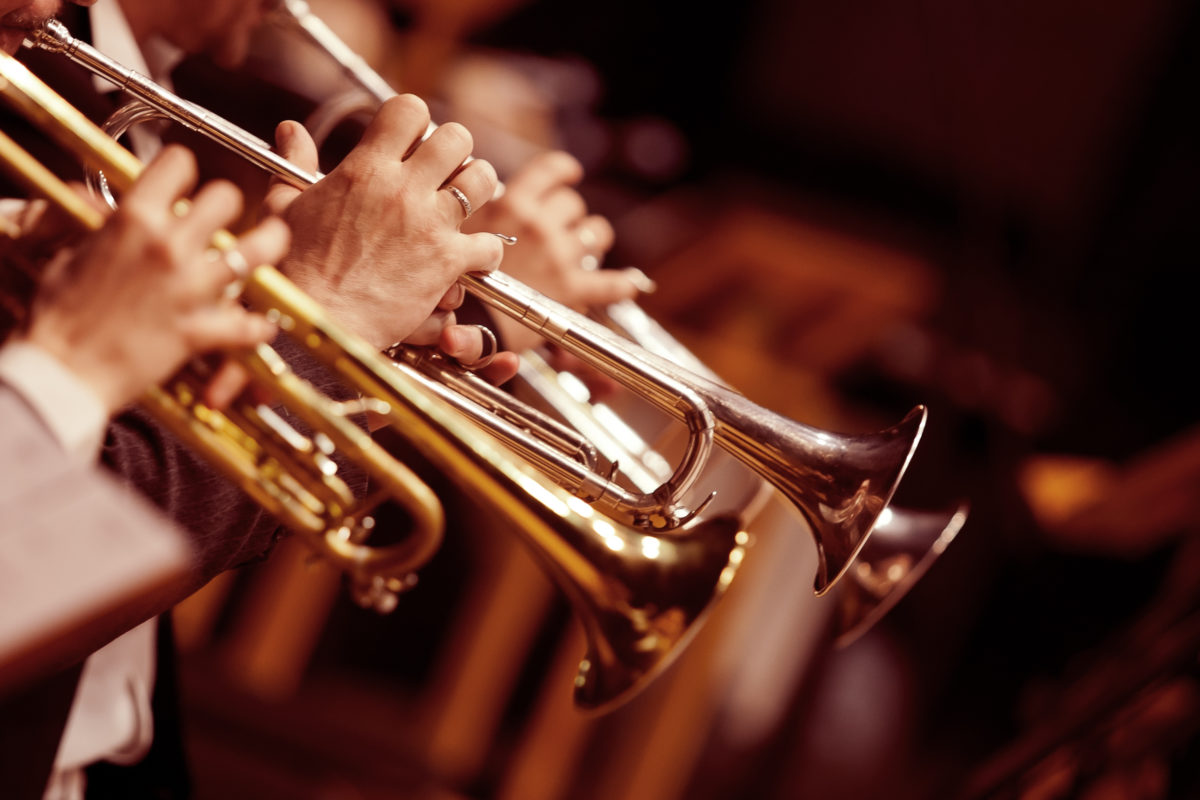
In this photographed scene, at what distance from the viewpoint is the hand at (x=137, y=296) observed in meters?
0.60

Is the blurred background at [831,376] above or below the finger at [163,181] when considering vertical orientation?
above

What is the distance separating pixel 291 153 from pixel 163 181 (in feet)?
0.86

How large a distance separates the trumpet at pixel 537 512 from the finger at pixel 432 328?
2.9 inches

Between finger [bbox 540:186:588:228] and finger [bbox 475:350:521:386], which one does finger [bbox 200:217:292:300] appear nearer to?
finger [bbox 475:350:521:386]

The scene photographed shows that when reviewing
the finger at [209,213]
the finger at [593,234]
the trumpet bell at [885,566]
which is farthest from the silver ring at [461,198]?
the trumpet bell at [885,566]

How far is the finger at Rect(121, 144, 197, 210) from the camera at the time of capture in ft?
2.05

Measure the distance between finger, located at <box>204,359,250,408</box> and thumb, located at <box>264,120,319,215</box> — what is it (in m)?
0.21

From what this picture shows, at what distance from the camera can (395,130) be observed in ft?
2.69

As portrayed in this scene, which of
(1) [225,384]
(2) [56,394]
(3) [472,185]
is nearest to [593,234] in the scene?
(3) [472,185]

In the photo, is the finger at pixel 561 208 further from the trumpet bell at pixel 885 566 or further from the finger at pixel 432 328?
the trumpet bell at pixel 885 566

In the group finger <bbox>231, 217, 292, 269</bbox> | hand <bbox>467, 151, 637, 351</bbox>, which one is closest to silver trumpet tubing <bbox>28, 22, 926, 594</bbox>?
finger <bbox>231, 217, 292, 269</bbox>

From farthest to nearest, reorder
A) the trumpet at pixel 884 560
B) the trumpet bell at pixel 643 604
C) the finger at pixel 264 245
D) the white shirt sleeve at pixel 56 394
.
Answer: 1. the trumpet at pixel 884 560
2. the trumpet bell at pixel 643 604
3. the finger at pixel 264 245
4. the white shirt sleeve at pixel 56 394

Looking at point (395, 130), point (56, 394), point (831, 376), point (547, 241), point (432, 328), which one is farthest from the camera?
point (831, 376)

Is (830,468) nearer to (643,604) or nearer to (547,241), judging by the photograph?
(643,604)
